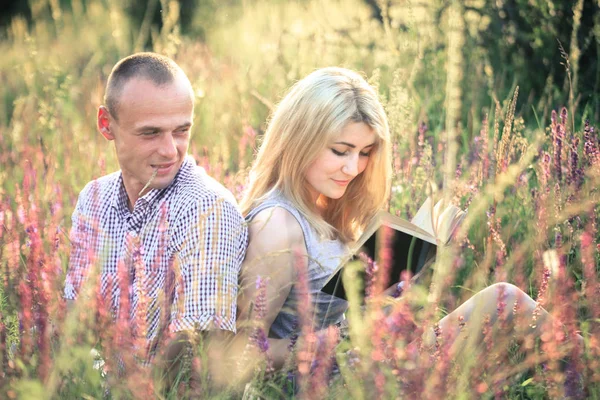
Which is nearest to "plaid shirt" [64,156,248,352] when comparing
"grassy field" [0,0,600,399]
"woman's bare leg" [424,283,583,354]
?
"grassy field" [0,0,600,399]

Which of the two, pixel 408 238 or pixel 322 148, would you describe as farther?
pixel 322 148

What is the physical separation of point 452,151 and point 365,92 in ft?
5.21

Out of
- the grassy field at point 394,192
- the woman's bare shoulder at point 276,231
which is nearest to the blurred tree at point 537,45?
the grassy field at point 394,192

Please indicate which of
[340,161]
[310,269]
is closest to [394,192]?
[340,161]

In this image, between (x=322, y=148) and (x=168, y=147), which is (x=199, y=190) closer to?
(x=168, y=147)

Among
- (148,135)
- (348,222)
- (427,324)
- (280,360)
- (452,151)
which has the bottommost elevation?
(280,360)

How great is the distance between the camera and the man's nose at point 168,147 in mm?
2617

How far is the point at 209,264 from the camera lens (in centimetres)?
238

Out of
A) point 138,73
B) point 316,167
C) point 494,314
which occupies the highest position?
point 138,73

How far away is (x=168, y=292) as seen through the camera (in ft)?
6.41

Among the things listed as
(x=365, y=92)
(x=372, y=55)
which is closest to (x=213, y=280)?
(x=365, y=92)

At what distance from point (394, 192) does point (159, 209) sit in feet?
5.16

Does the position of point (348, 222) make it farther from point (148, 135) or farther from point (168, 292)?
point (168, 292)

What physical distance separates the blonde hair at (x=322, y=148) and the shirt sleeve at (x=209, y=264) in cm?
46
